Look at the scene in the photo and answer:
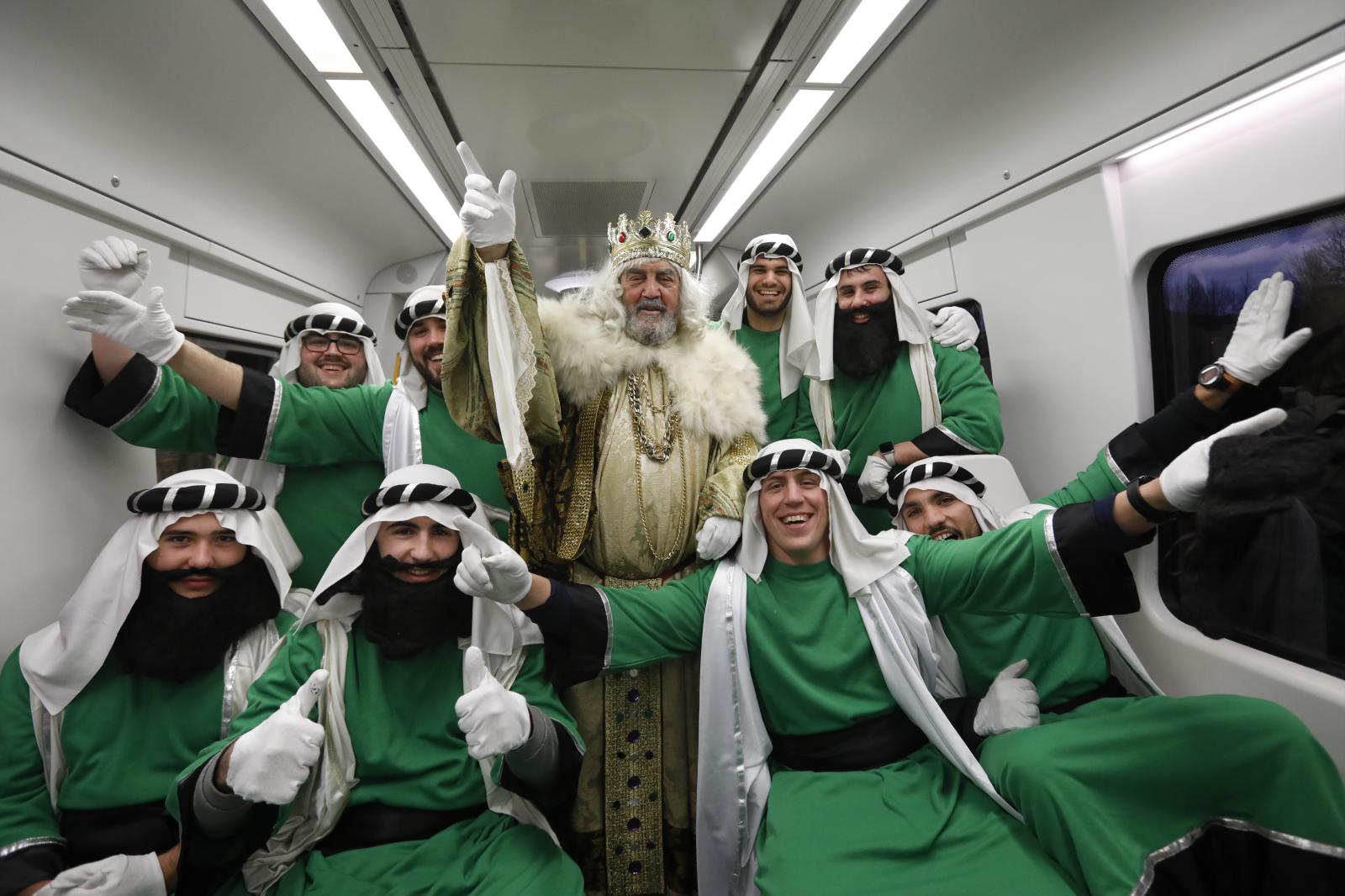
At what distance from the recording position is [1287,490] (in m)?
1.58

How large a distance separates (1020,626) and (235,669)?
269 cm

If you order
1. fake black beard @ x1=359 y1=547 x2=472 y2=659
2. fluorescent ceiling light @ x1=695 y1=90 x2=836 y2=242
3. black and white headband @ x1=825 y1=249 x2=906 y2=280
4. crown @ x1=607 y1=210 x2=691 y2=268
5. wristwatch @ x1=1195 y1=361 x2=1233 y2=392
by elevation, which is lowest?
fake black beard @ x1=359 y1=547 x2=472 y2=659

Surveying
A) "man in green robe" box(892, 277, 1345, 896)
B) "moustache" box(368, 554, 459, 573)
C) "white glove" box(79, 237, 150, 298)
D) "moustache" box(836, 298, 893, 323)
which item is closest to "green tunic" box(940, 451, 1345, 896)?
"man in green robe" box(892, 277, 1345, 896)

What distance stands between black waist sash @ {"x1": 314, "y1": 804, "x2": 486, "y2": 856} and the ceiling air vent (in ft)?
12.5

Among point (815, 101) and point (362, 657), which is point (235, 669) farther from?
point (815, 101)

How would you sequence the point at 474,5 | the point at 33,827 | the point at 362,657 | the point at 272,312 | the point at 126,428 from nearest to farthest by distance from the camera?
1. the point at 33,827
2. the point at 362,657
3. the point at 126,428
4. the point at 474,5
5. the point at 272,312

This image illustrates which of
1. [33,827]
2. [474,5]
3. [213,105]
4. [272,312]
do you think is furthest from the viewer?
[272,312]

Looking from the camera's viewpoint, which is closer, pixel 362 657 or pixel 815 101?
pixel 362 657

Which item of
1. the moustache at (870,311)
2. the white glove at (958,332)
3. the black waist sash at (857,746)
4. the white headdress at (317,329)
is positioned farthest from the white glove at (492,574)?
the white glove at (958,332)

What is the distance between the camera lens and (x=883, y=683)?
208cm

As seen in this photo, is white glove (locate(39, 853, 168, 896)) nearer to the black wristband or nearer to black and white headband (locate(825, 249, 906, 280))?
the black wristband

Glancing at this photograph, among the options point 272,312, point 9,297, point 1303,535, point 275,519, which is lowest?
point 1303,535

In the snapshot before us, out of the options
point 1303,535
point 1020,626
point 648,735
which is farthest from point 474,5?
point 1303,535

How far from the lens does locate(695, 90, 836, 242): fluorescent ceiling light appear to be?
3244mm
